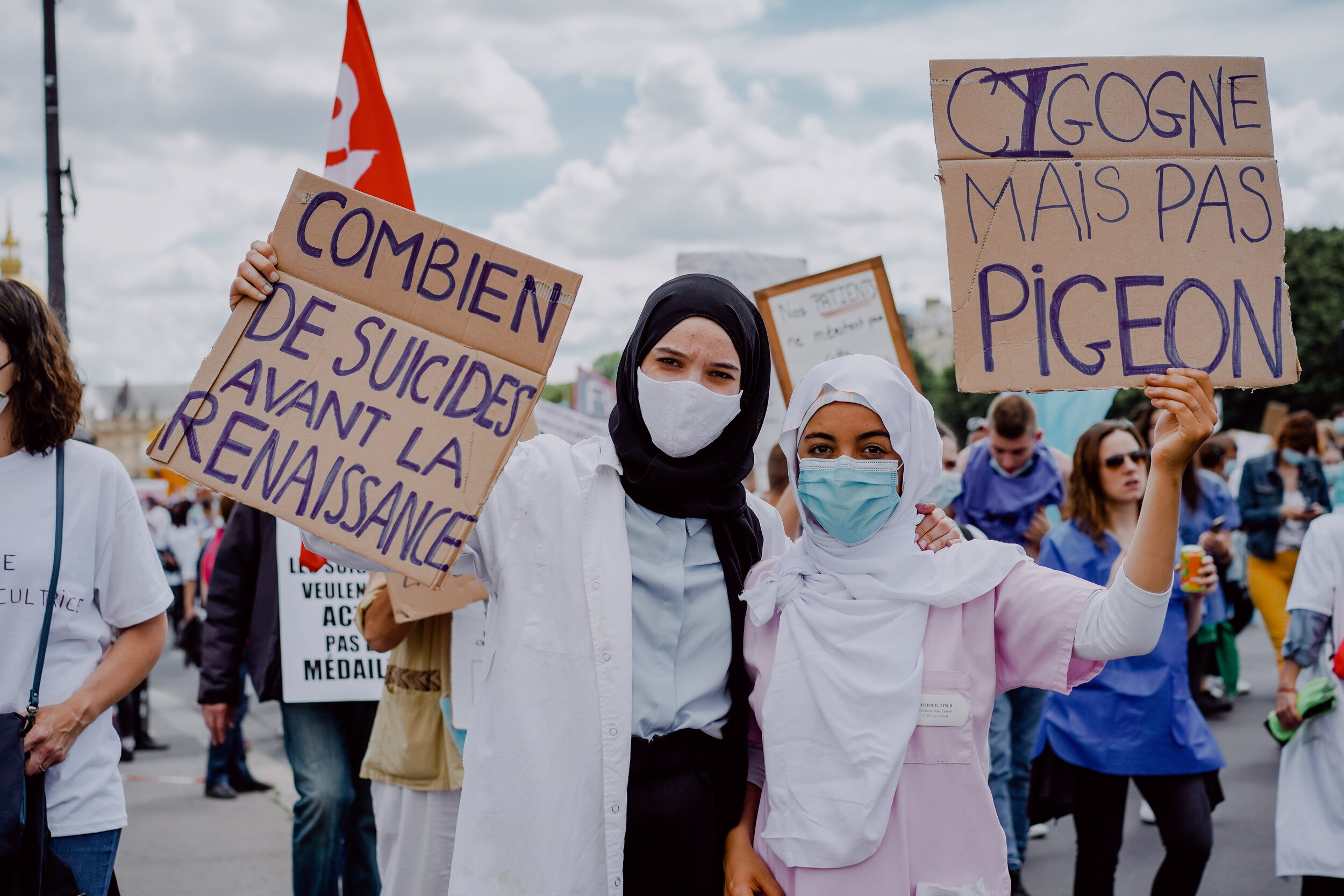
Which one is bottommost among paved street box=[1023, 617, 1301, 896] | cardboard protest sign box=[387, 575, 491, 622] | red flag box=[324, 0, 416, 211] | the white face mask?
paved street box=[1023, 617, 1301, 896]

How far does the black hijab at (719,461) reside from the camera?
2.54 meters

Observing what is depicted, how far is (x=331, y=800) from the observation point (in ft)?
13.3

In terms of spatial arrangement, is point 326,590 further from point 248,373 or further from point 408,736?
point 248,373

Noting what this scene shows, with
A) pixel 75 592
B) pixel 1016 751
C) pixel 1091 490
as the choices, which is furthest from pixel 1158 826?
pixel 75 592

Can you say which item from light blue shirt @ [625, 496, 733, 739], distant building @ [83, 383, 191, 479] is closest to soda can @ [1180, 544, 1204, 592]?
light blue shirt @ [625, 496, 733, 739]

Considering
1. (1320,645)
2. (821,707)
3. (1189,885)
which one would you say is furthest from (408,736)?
(1320,645)

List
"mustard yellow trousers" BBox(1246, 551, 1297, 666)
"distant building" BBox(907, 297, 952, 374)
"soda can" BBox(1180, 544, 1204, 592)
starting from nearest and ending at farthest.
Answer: "soda can" BBox(1180, 544, 1204, 592)
"mustard yellow trousers" BBox(1246, 551, 1297, 666)
"distant building" BBox(907, 297, 952, 374)

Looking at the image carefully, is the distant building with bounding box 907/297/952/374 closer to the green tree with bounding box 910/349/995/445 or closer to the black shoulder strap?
the green tree with bounding box 910/349/995/445

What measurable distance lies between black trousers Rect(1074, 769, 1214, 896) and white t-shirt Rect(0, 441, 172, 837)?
9.88 ft

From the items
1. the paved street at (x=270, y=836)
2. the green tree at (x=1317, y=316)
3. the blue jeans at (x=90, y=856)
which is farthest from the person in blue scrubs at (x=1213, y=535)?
the green tree at (x=1317, y=316)

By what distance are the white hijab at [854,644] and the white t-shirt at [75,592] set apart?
4.92ft

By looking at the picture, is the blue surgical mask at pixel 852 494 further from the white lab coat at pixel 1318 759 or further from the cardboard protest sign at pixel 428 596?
the white lab coat at pixel 1318 759

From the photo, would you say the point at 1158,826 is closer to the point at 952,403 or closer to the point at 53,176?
the point at 53,176

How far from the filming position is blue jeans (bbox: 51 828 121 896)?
268cm
